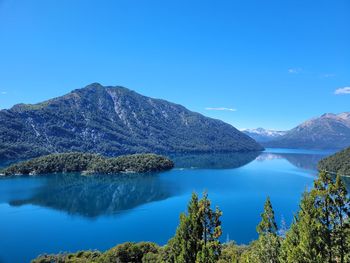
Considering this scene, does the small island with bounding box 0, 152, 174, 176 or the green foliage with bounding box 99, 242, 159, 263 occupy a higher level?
the small island with bounding box 0, 152, 174, 176

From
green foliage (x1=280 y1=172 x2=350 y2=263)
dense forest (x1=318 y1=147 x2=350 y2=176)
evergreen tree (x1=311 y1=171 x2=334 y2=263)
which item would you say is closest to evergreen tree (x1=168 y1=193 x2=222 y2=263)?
green foliage (x1=280 y1=172 x2=350 y2=263)

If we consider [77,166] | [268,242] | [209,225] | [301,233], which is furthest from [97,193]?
[301,233]

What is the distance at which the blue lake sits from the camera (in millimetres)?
72688

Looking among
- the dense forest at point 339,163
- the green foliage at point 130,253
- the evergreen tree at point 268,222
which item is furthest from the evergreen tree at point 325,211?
the dense forest at point 339,163

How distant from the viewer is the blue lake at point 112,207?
72.7 metres

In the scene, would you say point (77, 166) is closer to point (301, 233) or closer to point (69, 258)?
point (69, 258)

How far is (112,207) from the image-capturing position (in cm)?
10825

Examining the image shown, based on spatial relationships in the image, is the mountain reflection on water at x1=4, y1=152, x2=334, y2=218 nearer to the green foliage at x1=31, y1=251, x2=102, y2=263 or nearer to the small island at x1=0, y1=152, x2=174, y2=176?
the small island at x1=0, y1=152, x2=174, y2=176

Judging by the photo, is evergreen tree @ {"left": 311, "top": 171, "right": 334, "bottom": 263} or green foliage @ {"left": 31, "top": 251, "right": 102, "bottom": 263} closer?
evergreen tree @ {"left": 311, "top": 171, "right": 334, "bottom": 263}

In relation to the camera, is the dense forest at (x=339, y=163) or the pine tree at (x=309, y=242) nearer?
the pine tree at (x=309, y=242)

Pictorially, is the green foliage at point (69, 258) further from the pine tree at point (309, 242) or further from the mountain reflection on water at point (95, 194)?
the mountain reflection on water at point (95, 194)

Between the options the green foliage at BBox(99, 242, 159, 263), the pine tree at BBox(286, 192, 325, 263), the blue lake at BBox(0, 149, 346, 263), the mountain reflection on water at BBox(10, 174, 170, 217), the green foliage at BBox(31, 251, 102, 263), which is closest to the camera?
the pine tree at BBox(286, 192, 325, 263)

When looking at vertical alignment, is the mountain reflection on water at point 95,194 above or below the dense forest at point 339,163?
below

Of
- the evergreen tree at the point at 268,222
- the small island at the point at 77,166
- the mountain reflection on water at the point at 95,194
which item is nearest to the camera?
the evergreen tree at the point at 268,222
